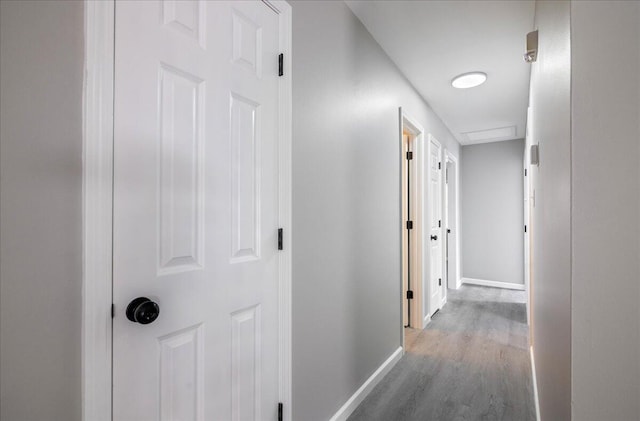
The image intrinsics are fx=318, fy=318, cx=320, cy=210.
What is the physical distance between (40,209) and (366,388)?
7.13 feet

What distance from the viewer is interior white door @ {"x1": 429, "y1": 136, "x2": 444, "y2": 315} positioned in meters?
3.91

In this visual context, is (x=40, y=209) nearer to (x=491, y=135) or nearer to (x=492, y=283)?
(x=491, y=135)

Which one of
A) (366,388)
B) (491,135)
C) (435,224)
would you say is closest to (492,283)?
(435,224)

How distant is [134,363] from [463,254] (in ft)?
19.5

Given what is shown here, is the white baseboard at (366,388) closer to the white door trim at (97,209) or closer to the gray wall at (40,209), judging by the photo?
the white door trim at (97,209)

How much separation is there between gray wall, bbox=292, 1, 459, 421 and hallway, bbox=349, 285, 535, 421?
0.22 m

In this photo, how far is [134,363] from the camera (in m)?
0.89

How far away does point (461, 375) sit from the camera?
2475mm

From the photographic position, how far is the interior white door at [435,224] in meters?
3.91

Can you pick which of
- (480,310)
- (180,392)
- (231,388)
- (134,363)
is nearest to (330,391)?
(231,388)

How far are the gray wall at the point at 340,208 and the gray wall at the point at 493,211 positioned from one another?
3.63 metres

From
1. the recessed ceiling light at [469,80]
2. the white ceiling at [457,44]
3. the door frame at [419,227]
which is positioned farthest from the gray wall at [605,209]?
the door frame at [419,227]

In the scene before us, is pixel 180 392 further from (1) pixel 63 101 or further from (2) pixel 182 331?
(1) pixel 63 101

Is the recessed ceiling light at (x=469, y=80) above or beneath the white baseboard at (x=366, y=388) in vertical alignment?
above
